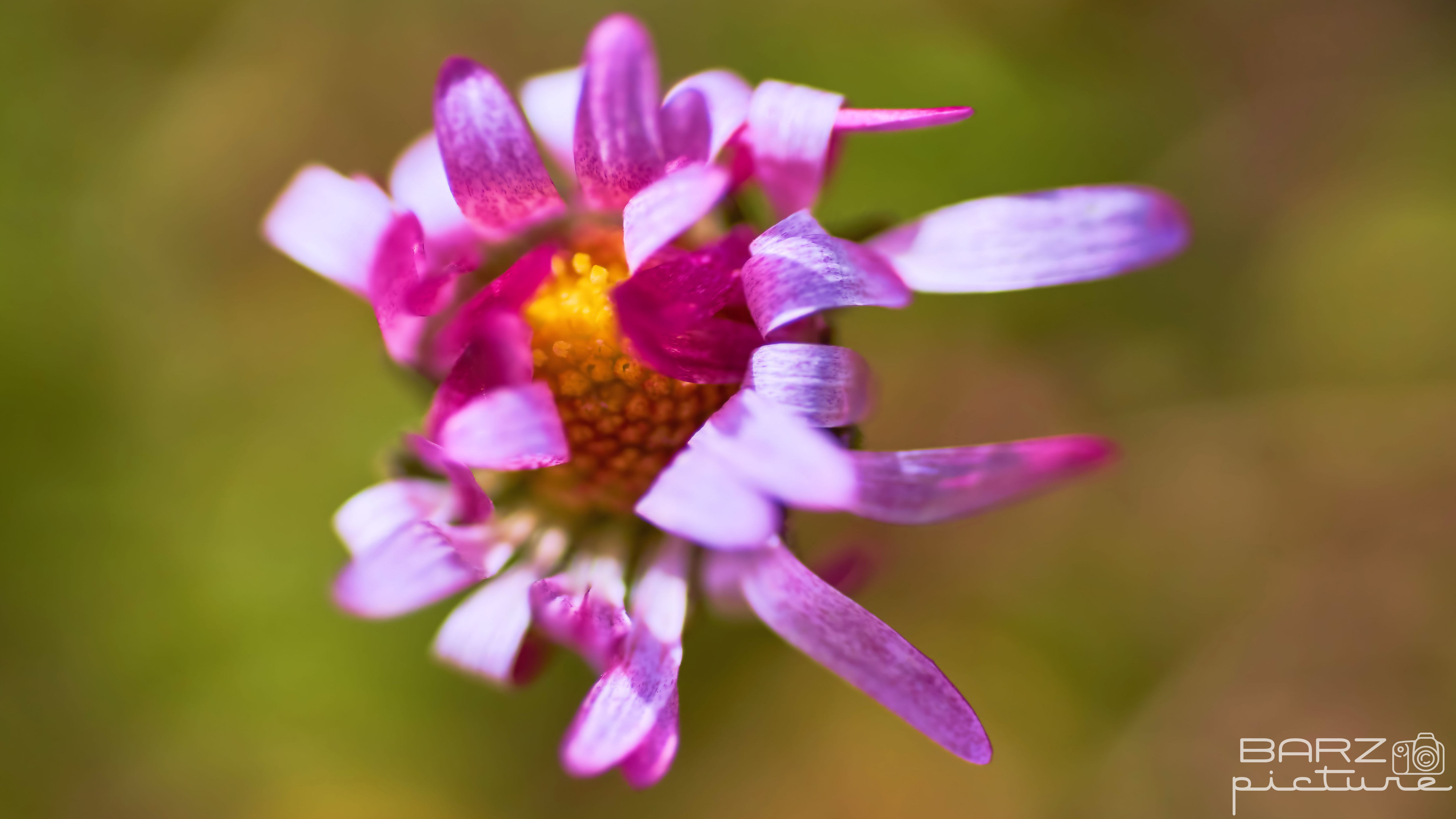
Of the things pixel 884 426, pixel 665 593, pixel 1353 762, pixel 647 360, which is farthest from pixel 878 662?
pixel 1353 762

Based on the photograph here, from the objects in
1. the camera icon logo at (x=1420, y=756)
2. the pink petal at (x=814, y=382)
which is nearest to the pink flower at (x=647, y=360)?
the pink petal at (x=814, y=382)

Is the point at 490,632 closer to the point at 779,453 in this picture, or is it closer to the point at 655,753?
the point at 655,753

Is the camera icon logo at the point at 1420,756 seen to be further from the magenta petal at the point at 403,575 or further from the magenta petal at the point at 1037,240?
the magenta petal at the point at 403,575

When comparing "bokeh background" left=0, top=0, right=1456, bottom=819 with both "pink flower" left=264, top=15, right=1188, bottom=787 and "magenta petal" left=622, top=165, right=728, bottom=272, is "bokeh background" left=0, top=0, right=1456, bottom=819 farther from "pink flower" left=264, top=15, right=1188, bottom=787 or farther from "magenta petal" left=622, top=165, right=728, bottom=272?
"magenta petal" left=622, top=165, right=728, bottom=272

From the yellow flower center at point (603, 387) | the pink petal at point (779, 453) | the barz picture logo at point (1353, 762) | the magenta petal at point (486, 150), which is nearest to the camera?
the pink petal at point (779, 453)

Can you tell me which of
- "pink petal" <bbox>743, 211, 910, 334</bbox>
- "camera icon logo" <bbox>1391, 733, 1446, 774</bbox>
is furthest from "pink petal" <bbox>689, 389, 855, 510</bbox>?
"camera icon logo" <bbox>1391, 733, 1446, 774</bbox>

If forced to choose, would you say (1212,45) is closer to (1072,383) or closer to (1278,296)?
(1278,296)

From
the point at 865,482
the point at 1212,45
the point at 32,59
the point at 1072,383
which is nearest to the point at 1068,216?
the point at 865,482
